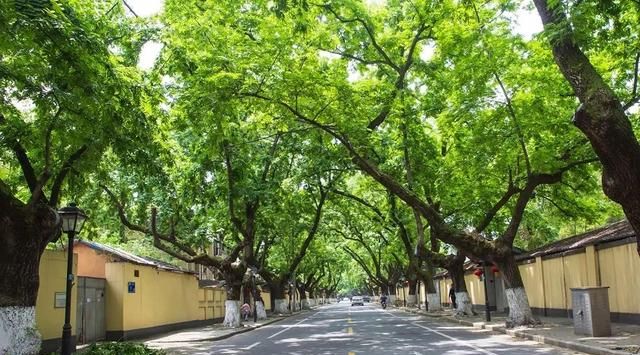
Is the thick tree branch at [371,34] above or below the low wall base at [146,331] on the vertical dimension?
above

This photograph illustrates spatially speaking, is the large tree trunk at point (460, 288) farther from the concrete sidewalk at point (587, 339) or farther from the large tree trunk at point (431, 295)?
the concrete sidewalk at point (587, 339)

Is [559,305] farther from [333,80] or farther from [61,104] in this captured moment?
[61,104]

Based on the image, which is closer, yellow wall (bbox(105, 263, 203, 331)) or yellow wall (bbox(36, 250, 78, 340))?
yellow wall (bbox(36, 250, 78, 340))

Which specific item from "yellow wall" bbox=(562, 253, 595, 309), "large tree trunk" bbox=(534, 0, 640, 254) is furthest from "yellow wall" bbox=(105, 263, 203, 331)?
"large tree trunk" bbox=(534, 0, 640, 254)

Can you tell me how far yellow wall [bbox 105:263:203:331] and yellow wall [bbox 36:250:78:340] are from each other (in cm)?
431

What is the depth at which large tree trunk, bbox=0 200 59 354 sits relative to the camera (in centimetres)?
1212

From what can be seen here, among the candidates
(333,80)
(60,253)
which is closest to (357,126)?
(333,80)

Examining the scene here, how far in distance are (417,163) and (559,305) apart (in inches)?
348

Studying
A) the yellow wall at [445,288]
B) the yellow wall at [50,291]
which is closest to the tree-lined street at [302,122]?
the yellow wall at [50,291]

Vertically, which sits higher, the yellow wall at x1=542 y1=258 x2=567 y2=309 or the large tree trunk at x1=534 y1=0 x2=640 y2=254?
the large tree trunk at x1=534 y1=0 x2=640 y2=254

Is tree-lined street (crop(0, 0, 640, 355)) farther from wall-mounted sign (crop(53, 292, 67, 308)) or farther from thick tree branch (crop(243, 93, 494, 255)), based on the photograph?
wall-mounted sign (crop(53, 292, 67, 308))

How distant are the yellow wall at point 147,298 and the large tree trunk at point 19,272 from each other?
1023 cm

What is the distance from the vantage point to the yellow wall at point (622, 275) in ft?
64.4

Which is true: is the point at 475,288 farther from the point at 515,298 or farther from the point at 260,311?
the point at 515,298
